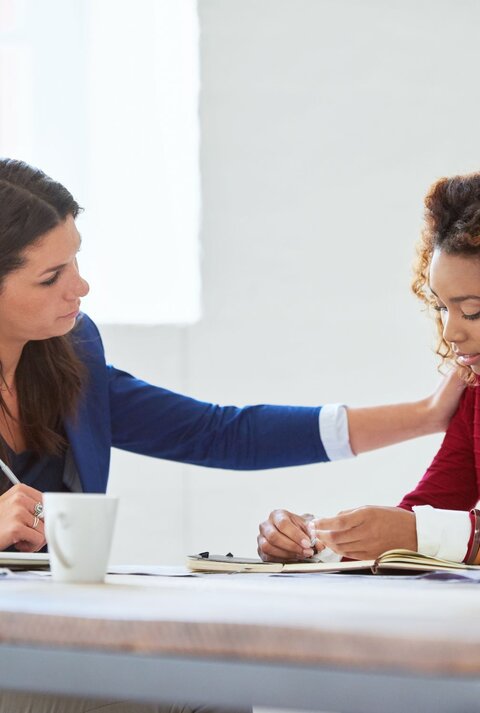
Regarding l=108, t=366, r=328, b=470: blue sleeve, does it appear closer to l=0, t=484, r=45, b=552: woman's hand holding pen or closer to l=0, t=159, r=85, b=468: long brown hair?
l=0, t=159, r=85, b=468: long brown hair

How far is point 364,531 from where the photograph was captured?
4.16ft

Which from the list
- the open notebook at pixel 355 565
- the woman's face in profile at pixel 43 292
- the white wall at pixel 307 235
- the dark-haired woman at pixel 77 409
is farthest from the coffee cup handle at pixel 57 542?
the white wall at pixel 307 235

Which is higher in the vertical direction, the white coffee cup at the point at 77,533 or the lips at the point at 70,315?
the lips at the point at 70,315

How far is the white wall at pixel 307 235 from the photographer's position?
8.89ft

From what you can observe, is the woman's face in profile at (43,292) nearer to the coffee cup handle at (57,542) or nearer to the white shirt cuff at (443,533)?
the white shirt cuff at (443,533)

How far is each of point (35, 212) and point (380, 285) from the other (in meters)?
1.37

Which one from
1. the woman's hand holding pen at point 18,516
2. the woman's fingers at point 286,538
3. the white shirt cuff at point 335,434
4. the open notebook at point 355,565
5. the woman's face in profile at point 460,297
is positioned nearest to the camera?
the open notebook at point 355,565

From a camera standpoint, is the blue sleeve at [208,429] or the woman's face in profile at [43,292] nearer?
the woman's face in profile at [43,292]

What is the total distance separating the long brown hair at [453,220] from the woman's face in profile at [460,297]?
18 mm

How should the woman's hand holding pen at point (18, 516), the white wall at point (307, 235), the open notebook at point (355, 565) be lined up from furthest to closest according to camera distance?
the white wall at point (307, 235) < the woman's hand holding pen at point (18, 516) < the open notebook at point (355, 565)

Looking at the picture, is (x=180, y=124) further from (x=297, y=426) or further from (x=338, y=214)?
(x=297, y=426)

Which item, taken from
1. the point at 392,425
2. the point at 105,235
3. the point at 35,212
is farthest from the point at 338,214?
the point at 35,212

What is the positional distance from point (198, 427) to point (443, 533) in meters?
0.66

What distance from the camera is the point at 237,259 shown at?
2.84 m
